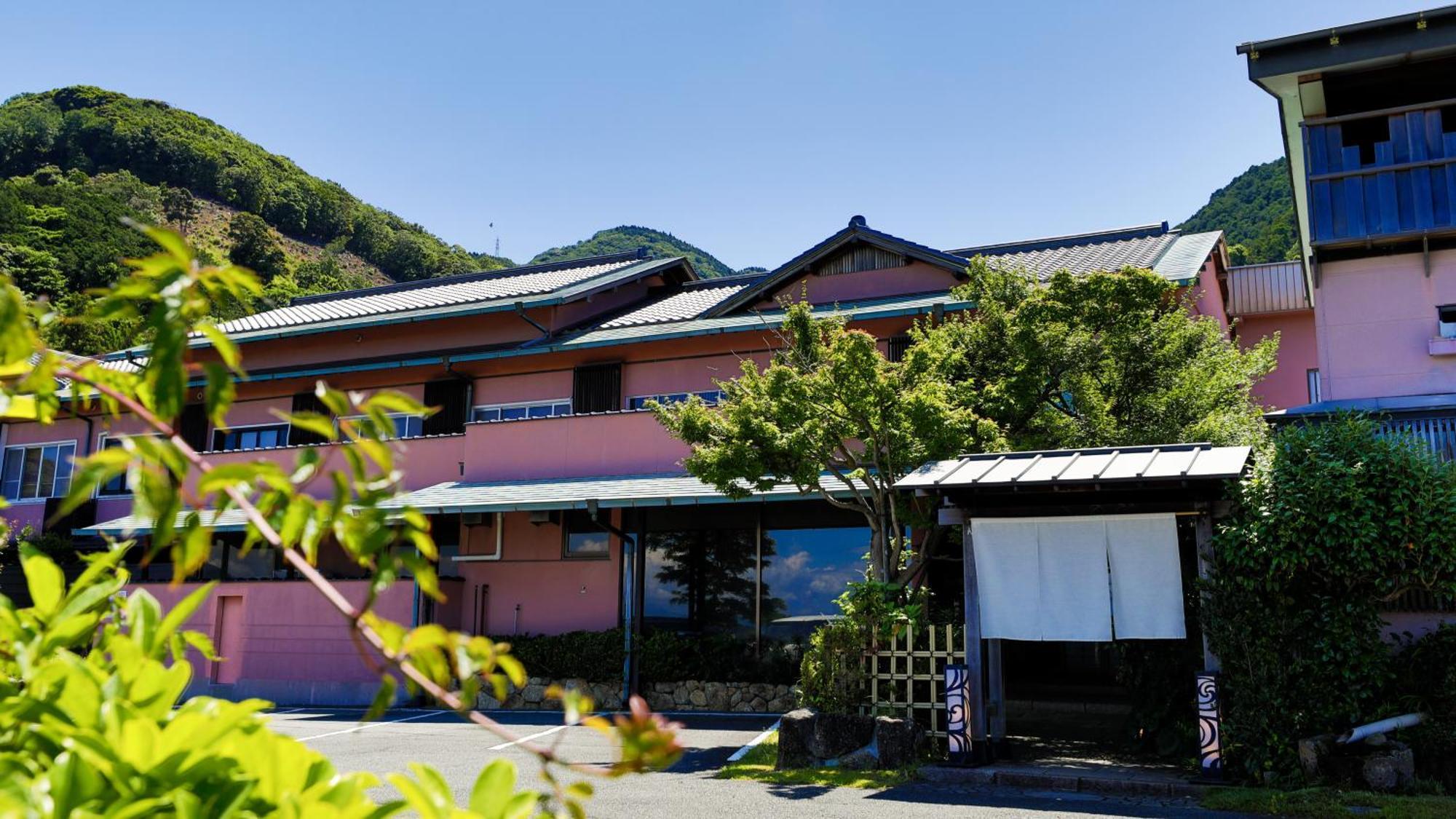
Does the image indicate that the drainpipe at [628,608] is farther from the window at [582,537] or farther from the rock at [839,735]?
the rock at [839,735]

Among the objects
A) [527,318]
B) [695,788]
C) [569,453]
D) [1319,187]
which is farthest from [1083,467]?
Result: [527,318]

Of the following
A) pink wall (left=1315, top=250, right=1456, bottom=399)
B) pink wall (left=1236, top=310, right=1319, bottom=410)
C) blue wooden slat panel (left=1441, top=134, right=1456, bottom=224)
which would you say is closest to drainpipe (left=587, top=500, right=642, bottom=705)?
pink wall (left=1315, top=250, right=1456, bottom=399)

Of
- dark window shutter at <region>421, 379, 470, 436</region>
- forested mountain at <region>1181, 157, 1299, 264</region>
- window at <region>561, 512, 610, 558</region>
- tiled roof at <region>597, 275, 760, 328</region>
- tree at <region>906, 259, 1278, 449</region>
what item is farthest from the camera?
forested mountain at <region>1181, 157, 1299, 264</region>

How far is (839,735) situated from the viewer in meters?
12.0

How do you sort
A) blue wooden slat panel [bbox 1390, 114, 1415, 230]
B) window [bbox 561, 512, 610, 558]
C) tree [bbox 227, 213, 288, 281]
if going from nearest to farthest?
blue wooden slat panel [bbox 1390, 114, 1415, 230]
window [bbox 561, 512, 610, 558]
tree [bbox 227, 213, 288, 281]

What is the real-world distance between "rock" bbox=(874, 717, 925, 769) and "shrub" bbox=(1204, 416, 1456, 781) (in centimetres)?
298

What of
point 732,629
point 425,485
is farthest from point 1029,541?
point 425,485

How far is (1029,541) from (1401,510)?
341cm

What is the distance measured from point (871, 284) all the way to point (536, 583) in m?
8.41

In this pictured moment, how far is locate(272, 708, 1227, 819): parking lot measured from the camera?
375 inches

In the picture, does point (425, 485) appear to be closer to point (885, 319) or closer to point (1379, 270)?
point (885, 319)

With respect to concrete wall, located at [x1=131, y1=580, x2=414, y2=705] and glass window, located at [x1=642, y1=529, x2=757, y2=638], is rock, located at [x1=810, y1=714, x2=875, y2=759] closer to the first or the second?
glass window, located at [x1=642, y1=529, x2=757, y2=638]

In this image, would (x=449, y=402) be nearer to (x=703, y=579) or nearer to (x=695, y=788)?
(x=703, y=579)

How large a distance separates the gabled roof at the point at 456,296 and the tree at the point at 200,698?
2132cm
